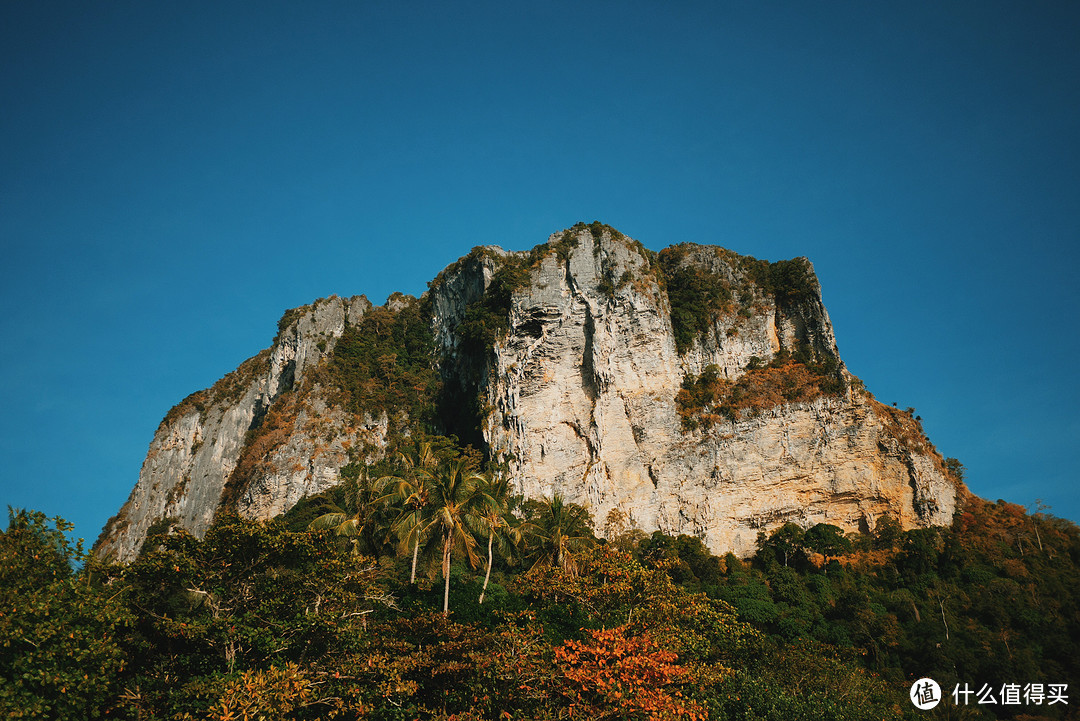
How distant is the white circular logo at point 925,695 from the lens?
25.2 metres

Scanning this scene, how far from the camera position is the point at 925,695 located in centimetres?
2697

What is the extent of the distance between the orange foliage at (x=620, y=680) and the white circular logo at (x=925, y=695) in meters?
14.2

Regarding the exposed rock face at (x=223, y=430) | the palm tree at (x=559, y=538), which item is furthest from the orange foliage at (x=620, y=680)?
the exposed rock face at (x=223, y=430)

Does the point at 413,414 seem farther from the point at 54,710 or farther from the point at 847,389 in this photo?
the point at 54,710

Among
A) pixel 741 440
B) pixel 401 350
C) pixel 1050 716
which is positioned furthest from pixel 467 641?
pixel 401 350

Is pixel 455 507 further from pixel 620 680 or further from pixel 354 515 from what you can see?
pixel 620 680

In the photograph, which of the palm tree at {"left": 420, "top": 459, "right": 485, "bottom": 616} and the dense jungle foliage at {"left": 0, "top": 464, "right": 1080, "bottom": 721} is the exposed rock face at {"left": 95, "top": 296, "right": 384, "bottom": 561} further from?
the palm tree at {"left": 420, "top": 459, "right": 485, "bottom": 616}

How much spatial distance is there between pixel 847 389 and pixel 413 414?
108ft

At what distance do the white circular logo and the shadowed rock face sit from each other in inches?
723

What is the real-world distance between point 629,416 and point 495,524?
2205 cm

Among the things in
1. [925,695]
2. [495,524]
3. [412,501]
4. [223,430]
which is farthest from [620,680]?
[223,430]

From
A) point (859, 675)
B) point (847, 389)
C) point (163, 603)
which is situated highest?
point (847, 389)

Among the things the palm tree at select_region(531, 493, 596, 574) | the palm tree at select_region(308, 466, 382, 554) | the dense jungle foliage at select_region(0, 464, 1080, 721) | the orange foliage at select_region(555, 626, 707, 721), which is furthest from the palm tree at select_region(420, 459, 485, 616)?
the orange foliage at select_region(555, 626, 707, 721)

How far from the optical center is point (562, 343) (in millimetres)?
52094
